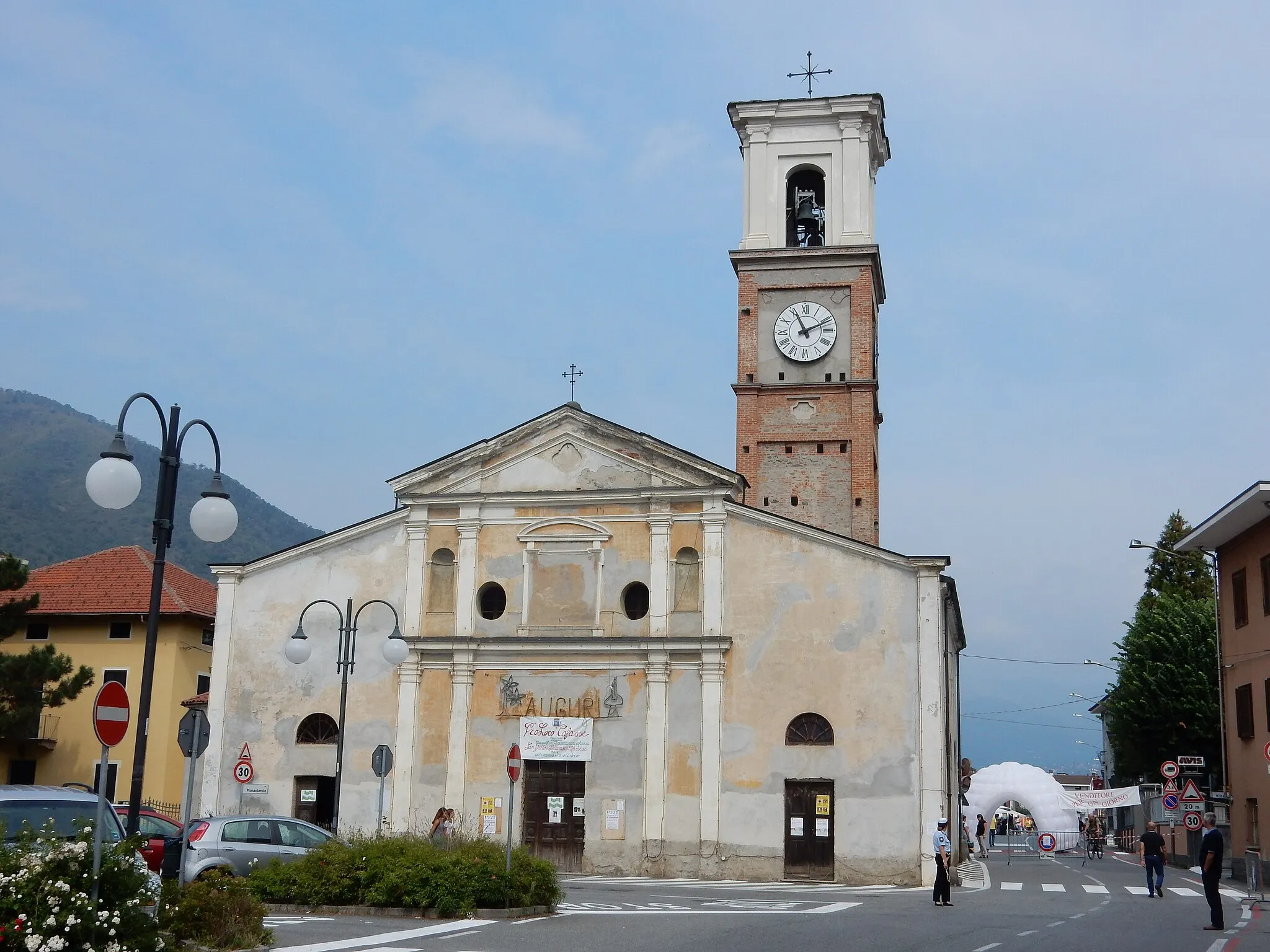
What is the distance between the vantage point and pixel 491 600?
3356 cm

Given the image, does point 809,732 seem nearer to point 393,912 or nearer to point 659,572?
point 659,572

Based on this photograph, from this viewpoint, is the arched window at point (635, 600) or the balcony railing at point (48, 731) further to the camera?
the balcony railing at point (48, 731)

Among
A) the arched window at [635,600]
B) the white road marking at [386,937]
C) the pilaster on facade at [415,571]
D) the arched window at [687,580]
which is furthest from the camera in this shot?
the pilaster on facade at [415,571]

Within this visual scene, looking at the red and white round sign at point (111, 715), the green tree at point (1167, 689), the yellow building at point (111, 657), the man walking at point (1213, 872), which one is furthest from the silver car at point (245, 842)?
the green tree at point (1167, 689)

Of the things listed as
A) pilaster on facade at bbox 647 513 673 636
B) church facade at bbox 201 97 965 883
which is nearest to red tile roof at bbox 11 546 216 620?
church facade at bbox 201 97 965 883

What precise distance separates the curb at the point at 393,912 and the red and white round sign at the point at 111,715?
740cm

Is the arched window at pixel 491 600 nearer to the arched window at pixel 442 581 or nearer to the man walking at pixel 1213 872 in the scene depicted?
the arched window at pixel 442 581

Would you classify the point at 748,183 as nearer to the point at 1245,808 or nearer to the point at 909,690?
the point at 909,690

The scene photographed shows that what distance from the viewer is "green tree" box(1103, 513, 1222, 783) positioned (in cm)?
4569

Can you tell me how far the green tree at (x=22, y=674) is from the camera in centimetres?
3712

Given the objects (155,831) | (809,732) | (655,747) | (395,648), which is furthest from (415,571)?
(155,831)

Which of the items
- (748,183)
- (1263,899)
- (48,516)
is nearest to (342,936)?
(1263,899)

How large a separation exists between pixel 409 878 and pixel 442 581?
15321 mm

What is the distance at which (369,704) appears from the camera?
1296 inches
